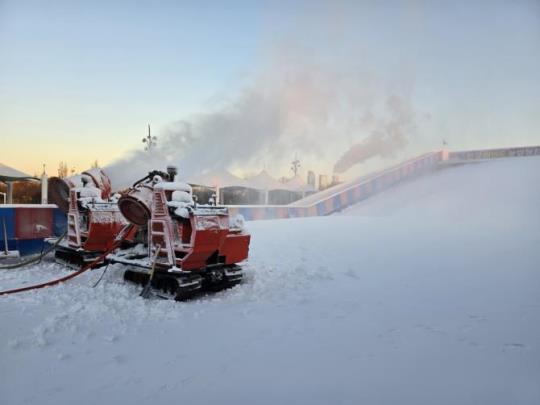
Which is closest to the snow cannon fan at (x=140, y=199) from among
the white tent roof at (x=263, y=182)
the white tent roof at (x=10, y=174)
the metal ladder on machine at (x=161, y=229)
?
the metal ladder on machine at (x=161, y=229)

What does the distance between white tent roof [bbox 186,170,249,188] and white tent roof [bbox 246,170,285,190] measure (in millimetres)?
931

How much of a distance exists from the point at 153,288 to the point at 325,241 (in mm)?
5943

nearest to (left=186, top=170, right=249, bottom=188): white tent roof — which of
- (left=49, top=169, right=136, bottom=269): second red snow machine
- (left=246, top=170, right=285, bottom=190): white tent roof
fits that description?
(left=246, top=170, right=285, bottom=190): white tent roof

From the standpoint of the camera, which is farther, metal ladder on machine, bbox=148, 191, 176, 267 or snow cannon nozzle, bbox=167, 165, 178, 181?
snow cannon nozzle, bbox=167, 165, 178, 181

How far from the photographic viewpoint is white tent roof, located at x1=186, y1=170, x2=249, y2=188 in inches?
701

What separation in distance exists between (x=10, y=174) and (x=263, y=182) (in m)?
17.9

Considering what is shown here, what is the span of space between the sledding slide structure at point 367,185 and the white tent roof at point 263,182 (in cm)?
477

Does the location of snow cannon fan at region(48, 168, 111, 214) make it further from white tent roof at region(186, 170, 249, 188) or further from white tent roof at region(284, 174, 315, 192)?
white tent roof at region(284, 174, 315, 192)

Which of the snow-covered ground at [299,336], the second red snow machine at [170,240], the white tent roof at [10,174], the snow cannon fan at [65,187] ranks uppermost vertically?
the white tent roof at [10,174]

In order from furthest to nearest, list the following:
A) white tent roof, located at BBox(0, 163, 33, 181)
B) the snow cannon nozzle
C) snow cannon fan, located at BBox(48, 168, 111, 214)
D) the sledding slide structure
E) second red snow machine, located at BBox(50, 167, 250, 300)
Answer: the sledding slide structure < white tent roof, located at BBox(0, 163, 33, 181) < snow cannon fan, located at BBox(48, 168, 111, 214) < the snow cannon nozzle < second red snow machine, located at BBox(50, 167, 250, 300)

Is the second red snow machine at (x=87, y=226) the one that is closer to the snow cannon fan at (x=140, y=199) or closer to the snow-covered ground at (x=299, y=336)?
the snow-covered ground at (x=299, y=336)

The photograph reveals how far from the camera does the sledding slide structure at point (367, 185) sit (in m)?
17.9

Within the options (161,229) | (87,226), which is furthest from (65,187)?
(161,229)

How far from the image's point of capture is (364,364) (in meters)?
3.32
